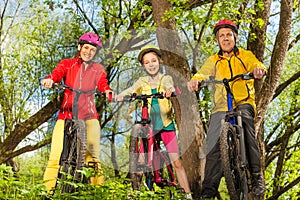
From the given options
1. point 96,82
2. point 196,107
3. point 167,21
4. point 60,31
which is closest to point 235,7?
point 167,21

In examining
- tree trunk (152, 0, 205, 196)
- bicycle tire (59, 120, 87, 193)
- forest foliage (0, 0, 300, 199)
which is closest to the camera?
bicycle tire (59, 120, 87, 193)

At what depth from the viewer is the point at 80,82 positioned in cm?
621

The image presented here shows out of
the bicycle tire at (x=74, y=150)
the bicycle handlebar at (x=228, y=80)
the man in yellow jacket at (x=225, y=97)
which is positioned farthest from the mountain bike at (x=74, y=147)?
the bicycle handlebar at (x=228, y=80)

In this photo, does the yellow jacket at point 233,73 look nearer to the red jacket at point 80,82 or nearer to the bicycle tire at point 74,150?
the red jacket at point 80,82

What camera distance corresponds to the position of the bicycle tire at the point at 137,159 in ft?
19.7

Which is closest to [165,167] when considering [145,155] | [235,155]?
[145,155]

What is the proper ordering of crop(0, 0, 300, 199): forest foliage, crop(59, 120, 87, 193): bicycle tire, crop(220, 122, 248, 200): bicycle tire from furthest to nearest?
crop(0, 0, 300, 199): forest foliage
crop(59, 120, 87, 193): bicycle tire
crop(220, 122, 248, 200): bicycle tire

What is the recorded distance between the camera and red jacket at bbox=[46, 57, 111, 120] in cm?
607

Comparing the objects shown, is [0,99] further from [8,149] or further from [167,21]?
[167,21]

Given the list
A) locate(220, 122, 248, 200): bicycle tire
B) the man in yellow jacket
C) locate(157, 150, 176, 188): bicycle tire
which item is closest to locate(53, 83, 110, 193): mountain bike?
locate(157, 150, 176, 188): bicycle tire

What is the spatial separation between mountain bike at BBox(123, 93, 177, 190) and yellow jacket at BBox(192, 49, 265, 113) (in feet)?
2.25

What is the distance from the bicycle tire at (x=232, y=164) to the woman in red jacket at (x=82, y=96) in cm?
165

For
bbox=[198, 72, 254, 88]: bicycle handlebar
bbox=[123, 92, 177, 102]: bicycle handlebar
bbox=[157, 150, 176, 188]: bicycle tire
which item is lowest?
bbox=[157, 150, 176, 188]: bicycle tire

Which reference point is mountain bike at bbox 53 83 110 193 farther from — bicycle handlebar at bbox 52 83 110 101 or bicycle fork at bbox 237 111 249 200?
bicycle fork at bbox 237 111 249 200
